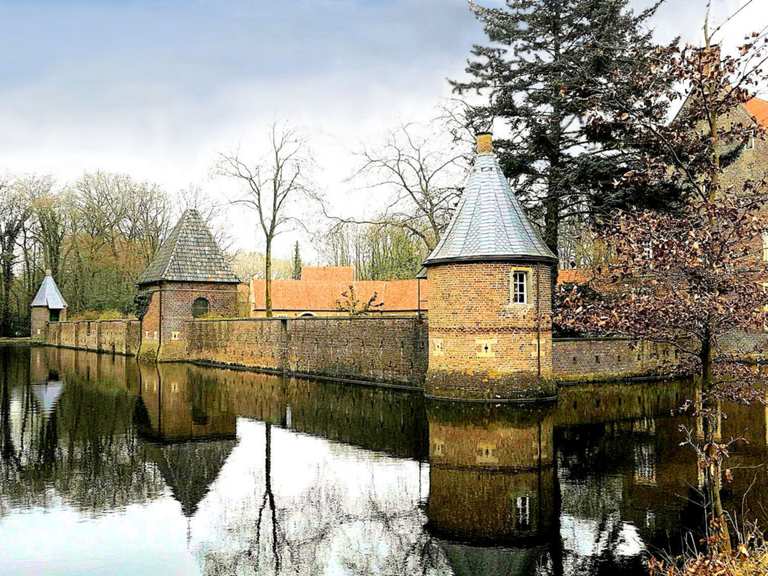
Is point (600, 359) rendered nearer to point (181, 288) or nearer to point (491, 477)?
point (491, 477)

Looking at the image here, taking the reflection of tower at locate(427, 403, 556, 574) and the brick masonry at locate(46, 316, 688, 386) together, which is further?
the brick masonry at locate(46, 316, 688, 386)

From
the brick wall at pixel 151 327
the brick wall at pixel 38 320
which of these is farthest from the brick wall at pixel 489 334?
the brick wall at pixel 38 320

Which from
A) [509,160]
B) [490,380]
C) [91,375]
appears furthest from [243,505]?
[91,375]

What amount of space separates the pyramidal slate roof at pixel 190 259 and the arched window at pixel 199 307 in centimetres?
94

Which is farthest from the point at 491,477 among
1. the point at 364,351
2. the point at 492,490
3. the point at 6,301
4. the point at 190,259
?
the point at 6,301

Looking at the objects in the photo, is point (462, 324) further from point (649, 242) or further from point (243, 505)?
point (649, 242)

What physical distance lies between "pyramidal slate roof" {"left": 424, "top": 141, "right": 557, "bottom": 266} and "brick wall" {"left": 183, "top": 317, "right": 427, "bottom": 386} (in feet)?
9.81

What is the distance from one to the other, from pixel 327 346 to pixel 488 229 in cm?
755

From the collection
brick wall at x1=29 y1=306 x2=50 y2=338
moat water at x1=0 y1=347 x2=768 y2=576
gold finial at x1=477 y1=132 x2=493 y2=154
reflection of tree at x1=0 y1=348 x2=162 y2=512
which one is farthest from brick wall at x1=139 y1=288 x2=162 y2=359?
brick wall at x1=29 y1=306 x2=50 y2=338

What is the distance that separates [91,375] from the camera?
2359cm

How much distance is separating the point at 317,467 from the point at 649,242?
209 inches

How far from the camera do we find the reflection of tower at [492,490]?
20.2ft

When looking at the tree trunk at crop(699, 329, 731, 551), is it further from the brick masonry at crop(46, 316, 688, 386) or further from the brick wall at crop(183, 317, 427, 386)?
the brick wall at crop(183, 317, 427, 386)

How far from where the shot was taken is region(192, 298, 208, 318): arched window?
30.0 metres
